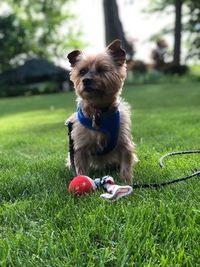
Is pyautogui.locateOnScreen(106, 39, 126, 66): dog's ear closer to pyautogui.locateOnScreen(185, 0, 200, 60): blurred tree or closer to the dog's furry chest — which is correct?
the dog's furry chest

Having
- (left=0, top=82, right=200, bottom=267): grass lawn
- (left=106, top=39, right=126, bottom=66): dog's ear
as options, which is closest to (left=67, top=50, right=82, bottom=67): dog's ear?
(left=106, top=39, right=126, bottom=66): dog's ear

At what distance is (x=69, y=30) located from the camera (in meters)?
64.9

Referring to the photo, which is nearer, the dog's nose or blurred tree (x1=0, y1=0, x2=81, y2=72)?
the dog's nose

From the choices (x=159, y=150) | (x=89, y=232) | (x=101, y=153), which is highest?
(x=89, y=232)

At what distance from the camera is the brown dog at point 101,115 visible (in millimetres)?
4496

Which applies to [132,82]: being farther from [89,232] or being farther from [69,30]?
[69,30]

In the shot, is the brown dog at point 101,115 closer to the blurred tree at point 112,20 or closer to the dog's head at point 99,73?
the dog's head at point 99,73

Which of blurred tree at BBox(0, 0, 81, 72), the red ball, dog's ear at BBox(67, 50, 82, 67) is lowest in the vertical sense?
blurred tree at BBox(0, 0, 81, 72)

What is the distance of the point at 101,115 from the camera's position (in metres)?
4.51

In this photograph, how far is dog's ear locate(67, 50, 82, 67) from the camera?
15.8 feet

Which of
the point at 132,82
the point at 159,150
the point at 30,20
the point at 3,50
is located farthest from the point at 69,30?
the point at 159,150

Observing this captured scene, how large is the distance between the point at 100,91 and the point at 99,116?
25 centimetres

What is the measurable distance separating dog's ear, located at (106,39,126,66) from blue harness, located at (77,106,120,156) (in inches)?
21.4

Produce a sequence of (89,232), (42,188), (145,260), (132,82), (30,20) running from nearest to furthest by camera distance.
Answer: (145,260) → (89,232) → (42,188) → (132,82) → (30,20)
